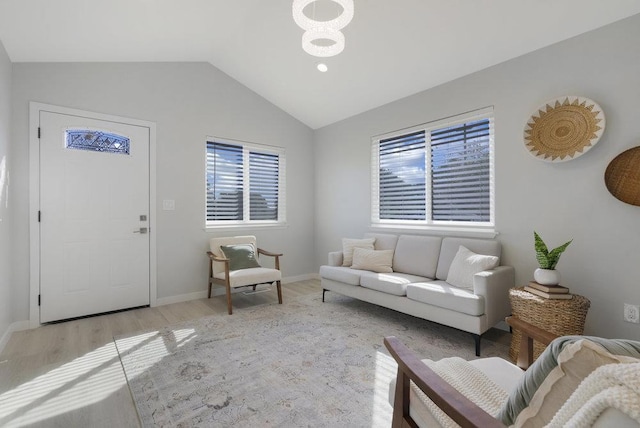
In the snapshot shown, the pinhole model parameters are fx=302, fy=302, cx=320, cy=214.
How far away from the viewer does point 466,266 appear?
285 centimetres

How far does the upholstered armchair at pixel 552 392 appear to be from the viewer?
0.59 meters

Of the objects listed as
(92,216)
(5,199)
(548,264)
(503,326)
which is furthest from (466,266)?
(5,199)

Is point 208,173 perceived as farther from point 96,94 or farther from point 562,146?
point 562,146

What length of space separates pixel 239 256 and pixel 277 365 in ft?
6.30

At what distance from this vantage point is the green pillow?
3926 mm

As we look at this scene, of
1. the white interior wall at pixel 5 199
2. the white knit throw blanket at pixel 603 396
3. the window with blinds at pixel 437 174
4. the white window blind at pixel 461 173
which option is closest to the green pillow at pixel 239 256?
the window with blinds at pixel 437 174

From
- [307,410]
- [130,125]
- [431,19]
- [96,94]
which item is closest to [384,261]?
[307,410]

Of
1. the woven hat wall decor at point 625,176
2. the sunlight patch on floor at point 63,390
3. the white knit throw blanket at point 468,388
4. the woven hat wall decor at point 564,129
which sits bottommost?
the sunlight patch on floor at point 63,390

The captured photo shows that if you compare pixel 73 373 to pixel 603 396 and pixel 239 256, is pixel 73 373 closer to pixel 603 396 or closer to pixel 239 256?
pixel 239 256

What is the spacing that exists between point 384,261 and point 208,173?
2.70 m

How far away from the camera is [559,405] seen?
71 cm

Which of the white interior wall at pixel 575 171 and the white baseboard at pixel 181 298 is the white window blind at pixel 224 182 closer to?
the white baseboard at pixel 181 298

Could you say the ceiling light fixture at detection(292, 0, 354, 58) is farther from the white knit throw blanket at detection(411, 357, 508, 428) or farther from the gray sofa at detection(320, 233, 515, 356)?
the gray sofa at detection(320, 233, 515, 356)

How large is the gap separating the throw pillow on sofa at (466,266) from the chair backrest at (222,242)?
2.62m
